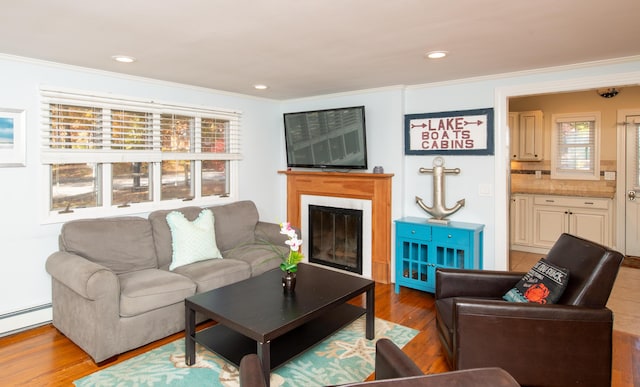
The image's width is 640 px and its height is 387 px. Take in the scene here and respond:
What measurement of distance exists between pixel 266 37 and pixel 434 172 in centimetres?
229

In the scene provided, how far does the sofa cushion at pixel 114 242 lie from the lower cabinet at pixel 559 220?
4.98 meters

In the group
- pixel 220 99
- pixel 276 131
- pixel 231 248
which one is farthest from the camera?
pixel 276 131

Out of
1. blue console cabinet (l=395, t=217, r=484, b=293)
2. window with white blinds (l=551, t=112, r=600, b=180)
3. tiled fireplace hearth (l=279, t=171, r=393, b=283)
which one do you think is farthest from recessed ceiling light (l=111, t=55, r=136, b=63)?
window with white blinds (l=551, t=112, r=600, b=180)

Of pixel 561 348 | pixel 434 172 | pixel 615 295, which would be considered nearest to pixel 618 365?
pixel 561 348

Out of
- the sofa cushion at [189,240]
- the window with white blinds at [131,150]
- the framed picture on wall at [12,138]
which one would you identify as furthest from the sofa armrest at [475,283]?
the framed picture on wall at [12,138]

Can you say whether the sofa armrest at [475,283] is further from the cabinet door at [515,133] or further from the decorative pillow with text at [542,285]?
the cabinet door at [515,133]

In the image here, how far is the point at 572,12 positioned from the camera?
6.98 feet

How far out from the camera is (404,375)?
137cm

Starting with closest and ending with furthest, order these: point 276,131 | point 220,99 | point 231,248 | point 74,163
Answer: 1. point 74,163
2. point 231,248
3. point 220,99
4. point 276,131

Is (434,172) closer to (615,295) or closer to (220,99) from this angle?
(615,295)

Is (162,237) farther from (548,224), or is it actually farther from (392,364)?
(548,224)

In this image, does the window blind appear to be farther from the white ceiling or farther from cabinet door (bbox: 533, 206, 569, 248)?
cabinet door (bbox: 533, 206, 569, 248)

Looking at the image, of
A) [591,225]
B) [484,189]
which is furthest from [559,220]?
[484,189]

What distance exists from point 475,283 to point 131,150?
3266mm
